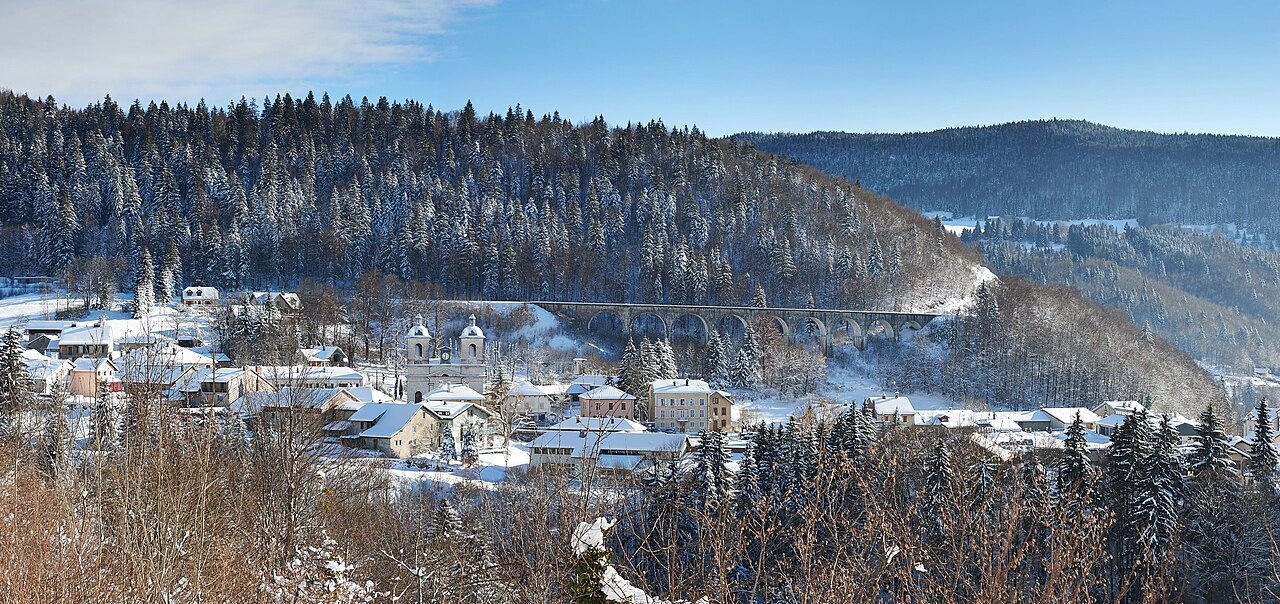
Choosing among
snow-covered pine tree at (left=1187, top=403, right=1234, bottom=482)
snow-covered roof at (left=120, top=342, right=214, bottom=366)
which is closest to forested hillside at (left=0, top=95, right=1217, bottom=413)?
snow-covered pine tree at (left=1187, top=403, right=1234, bottom=482)

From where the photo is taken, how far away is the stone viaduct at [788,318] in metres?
66.1

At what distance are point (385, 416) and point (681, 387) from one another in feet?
50.0

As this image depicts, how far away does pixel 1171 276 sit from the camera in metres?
140

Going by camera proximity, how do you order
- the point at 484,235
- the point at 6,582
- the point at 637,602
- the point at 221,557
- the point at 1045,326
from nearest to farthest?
the point at 637,602 < the point at 6,582 < the point at 221,557 < the point at 1045,326 < the point at 484,235

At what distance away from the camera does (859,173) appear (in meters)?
198

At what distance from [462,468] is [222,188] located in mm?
60569

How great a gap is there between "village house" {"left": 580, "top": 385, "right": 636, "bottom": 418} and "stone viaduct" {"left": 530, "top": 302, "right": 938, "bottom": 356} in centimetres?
2156

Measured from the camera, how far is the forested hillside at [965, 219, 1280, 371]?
10950 cm

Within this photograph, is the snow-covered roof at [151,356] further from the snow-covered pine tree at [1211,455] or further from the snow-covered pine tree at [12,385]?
the snow-covered pine tree at [1211,455]

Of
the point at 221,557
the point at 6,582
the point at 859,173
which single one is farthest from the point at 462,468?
the point at 859,173

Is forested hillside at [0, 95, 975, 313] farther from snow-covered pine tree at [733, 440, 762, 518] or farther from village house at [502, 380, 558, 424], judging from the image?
snow-covered pine tree at [733, 440, 762, 518]

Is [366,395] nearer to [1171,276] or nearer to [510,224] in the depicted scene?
[510,224]

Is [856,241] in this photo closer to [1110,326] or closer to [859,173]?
[1110,326]

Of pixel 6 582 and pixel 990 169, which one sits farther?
pixel 990 169
